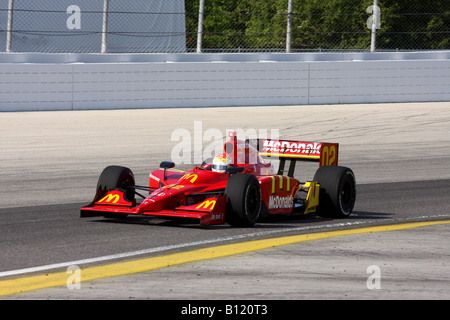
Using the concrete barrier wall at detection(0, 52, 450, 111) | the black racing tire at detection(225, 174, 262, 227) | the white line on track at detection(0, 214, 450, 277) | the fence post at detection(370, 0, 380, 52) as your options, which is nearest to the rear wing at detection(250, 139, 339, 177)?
the white line on track at detection(0, 214, 450, 277)

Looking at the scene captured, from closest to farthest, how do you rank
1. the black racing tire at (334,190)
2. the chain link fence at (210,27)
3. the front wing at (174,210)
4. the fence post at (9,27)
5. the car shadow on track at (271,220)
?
the front wing at (174,210)
the car shadow on track at (271,220)
the black racing tire at (334,190)
the fence post at (9,27)
the chain link fence at (210,27)

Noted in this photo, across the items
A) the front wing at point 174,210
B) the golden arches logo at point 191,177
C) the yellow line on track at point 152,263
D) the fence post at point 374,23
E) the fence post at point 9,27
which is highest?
the fence post at point 374,23

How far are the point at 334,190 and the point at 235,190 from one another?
1500mm

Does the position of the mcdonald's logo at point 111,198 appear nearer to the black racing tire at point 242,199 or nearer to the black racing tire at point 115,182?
Result: the black racing tire at point 115,182

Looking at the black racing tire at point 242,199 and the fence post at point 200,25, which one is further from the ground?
the fence post at point 200,25

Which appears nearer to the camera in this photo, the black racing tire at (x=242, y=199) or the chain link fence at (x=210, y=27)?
the black racing tire at (x=242, y=199)

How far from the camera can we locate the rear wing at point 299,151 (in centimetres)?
972

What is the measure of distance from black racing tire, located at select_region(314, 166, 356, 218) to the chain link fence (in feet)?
32.9

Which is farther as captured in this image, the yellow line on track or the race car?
the race car

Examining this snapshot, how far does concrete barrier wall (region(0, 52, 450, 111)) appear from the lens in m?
17.7

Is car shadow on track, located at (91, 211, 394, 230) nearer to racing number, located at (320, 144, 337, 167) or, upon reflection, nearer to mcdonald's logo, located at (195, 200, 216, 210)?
mcdonald's logo, located at (195, 200, 216, 210)

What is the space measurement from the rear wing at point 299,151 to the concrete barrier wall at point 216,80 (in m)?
8.68

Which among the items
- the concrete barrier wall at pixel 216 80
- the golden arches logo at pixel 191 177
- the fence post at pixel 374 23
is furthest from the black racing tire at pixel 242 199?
the fence post at pixel 374 23
